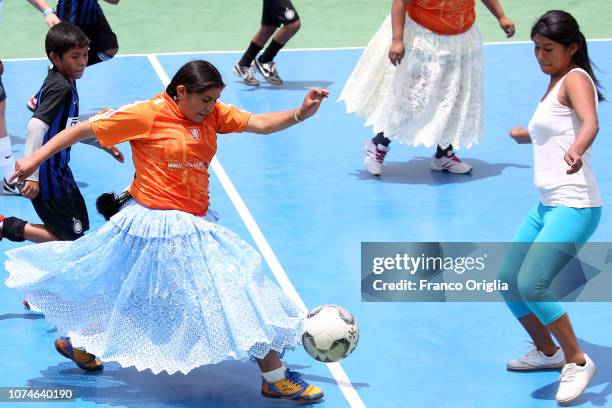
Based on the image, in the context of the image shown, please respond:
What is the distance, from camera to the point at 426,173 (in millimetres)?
11539

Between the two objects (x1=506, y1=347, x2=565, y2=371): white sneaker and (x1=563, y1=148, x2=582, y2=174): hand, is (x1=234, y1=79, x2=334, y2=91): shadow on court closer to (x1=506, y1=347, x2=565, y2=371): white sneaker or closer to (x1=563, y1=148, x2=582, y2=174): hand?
(x1=506, y1=347, x2=565, y2=371): white sneaker

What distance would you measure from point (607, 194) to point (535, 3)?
8277 mm

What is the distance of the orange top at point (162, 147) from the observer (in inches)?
276

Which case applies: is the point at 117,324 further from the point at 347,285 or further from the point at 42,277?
the point at 347,285

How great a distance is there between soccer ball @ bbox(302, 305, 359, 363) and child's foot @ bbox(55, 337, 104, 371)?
55.2 inches

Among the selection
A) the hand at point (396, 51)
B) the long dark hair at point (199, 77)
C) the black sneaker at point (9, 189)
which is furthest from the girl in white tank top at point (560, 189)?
the black sneaker at point (9, 189)

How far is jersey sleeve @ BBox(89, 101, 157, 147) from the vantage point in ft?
22.9

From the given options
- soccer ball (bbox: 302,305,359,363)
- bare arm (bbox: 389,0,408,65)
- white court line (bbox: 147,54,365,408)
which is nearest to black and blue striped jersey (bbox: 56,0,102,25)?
white court line (bbox: 147,54,365,408)

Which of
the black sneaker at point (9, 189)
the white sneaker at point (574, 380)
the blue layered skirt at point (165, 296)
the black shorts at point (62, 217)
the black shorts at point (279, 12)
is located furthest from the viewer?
the black shorts at point (279, 12)

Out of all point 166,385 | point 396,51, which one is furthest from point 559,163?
point 396,51

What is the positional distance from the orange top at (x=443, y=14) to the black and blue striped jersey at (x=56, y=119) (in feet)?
12.6

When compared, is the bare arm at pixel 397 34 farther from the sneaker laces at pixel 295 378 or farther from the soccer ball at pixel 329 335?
the sneaker laces at pixel 295 378

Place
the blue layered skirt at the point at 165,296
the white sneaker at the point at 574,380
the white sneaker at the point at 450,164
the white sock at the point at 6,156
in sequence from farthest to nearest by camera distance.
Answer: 1. the white sneaker at the point at 450,164
2. the white sock at the point at 6,156
3. the white sneaker at the point at 574,380
4. the blue layered skirt at the point at 165,296

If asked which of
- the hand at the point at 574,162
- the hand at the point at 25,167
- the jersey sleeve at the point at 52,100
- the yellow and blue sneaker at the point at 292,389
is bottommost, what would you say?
the yellow and blue sneaker at the point at 292,389
